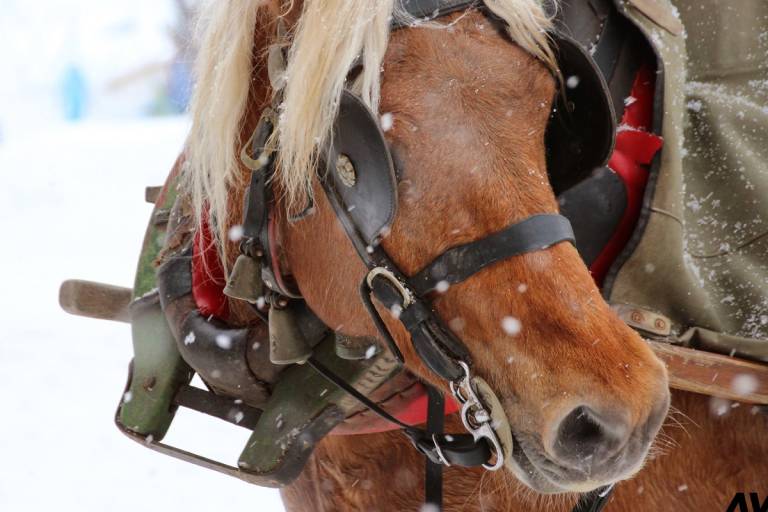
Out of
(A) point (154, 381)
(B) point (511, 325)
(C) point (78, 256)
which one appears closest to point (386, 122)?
(B) point (511, 325)

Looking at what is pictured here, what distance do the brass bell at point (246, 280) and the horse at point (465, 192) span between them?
0.06 metres

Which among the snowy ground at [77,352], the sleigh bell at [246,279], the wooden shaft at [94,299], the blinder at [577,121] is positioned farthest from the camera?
the snowy ground at [77,352]

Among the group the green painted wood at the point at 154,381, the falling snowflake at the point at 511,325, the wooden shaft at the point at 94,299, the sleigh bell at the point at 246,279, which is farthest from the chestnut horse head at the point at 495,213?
the wooden shaft at the point at 94,299

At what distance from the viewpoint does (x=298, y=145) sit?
4.54 ft

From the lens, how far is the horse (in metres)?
1.23

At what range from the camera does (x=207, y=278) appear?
179 cm

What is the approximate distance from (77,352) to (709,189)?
437cm

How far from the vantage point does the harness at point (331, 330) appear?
1.31 metres

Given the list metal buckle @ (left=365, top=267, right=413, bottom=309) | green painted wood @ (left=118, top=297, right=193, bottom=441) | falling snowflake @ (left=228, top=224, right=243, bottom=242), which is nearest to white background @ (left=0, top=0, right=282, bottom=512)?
green painted wood @ (left=118, top=297, right=193, bottom=441)

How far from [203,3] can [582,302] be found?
90 centimetres

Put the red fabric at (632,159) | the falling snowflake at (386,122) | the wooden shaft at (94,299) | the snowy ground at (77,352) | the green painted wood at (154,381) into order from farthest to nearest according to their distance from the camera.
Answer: the snowy ground at (77,352)
the wooden shaft at (94,299)
the green painted wood at (154,381)
the red fabric at (632,159)
the falling snowflake at (386,122)

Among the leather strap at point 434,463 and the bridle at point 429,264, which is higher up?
the bridle at point 429,264

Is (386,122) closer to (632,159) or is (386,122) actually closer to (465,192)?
(465,192)

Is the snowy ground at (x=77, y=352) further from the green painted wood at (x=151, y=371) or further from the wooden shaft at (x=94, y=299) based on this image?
the green painted wood at (x=151, y=371)
